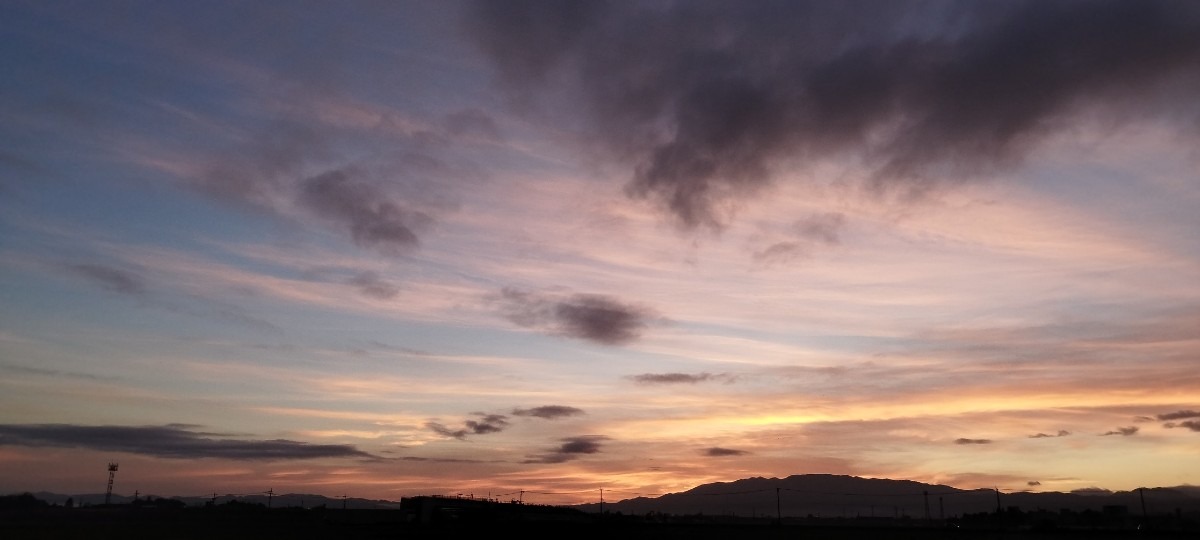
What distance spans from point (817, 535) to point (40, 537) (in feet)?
233

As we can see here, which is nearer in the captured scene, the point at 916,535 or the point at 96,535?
the point at 916,535

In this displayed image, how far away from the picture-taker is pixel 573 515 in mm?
131750

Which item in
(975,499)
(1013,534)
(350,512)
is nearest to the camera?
(1013,534)

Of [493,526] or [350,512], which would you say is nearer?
[493,526]

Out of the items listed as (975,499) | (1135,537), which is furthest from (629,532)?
(975,499)

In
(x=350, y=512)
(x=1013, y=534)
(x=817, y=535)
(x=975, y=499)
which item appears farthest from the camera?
(x=975, y=499)

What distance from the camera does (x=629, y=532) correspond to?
86.7 meters

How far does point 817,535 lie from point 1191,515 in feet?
129

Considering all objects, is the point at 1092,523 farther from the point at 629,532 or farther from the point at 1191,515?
the point at 629,532

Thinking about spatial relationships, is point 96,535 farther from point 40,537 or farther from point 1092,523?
point 1092,523

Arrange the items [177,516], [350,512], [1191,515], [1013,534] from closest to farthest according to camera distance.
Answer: [1013,534] → [1191,515] → [177,516] → [350,512]

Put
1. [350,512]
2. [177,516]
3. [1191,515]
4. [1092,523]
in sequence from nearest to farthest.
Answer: [1191,515] < [1092,523] < [177,516] < [350,512]

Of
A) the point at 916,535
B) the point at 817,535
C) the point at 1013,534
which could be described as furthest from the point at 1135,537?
the point at 817,535

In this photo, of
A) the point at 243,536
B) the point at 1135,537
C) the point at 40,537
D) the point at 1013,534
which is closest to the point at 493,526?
the point at 243,536
